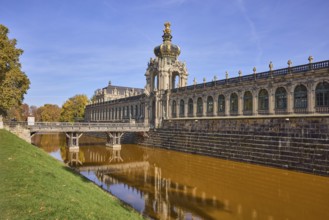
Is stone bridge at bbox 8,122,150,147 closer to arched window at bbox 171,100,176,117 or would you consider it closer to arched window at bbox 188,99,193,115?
arched window at bbox 171,100,176,117

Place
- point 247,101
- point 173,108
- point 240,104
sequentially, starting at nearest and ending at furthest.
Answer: point 247,101, point 240,104, point 173,108

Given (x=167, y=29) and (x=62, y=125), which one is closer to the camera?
(x=62, y=125)

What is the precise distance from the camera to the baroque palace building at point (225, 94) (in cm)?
2791

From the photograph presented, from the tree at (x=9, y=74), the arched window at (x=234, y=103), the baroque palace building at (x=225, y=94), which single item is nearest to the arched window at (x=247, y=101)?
the baroque palace building at (x=225, y=94)

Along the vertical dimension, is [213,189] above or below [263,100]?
below

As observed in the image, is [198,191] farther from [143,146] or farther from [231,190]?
[143,146]

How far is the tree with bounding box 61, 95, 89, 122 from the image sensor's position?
323 ft

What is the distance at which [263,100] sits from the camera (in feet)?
109

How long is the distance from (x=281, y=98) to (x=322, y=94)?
4.74m

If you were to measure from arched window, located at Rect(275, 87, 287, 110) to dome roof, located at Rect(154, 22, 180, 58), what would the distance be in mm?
27629

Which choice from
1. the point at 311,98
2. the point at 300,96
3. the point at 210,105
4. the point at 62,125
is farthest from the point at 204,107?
the point at 62,125

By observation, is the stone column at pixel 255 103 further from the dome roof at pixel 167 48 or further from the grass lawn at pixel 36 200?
the grass lawn at pixel 36 200

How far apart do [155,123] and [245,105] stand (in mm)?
19758

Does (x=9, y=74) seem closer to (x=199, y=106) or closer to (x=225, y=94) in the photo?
(x=199, y=106)
